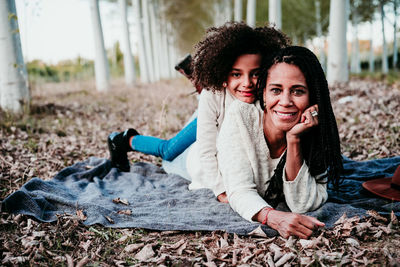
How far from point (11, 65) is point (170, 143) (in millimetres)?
4305

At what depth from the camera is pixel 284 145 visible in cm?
280

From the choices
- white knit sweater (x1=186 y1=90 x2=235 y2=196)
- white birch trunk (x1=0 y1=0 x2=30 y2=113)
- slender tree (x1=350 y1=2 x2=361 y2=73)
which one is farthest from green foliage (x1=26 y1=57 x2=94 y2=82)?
slender tree (x1=350 y1=2 x2=361 y2=73)

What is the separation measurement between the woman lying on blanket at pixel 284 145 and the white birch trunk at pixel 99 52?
33.4 feet

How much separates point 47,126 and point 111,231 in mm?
4458

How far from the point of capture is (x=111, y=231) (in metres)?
2.74

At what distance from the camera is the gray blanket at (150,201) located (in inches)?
110

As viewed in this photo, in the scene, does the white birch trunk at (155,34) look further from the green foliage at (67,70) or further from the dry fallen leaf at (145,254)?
the dry fallen leaf at (145,254)

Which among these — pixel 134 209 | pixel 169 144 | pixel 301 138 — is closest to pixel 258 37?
pixel 301 138

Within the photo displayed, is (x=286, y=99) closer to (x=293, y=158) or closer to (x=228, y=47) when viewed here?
(x=293, y=158)

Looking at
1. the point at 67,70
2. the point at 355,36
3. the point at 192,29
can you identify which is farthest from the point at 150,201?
the point at 192,29

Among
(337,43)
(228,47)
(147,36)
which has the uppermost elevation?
(147,36)

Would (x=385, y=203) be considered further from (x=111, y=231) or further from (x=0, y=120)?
(x=0, y=120)

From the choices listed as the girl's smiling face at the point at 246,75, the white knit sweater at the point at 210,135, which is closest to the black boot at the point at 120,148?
the white knit sweater at the point at 210,135

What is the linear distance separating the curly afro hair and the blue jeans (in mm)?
694
